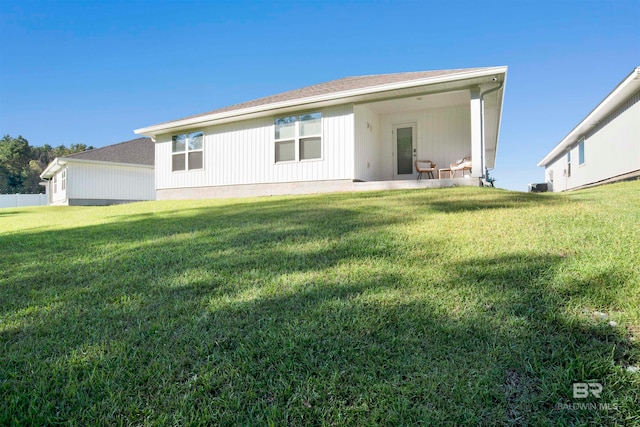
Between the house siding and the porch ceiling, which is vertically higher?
the porch ceiling

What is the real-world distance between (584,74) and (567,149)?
6.74m

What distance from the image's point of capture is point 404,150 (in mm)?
11508

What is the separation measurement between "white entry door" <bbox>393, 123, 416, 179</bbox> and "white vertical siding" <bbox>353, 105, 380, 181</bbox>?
2.01 ft

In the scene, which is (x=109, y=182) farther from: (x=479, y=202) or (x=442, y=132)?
(x=479, y=202)

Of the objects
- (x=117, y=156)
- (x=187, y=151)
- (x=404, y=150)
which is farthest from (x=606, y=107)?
(x=117, y=156)

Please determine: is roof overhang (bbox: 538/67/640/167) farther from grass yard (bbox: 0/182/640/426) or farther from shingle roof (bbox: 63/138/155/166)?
shingle roof (bbox: 63/138/155/166)

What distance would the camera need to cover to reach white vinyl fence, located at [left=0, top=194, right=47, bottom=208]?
2795 centimetres

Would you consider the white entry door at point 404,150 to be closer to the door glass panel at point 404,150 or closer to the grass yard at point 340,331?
the door glass panel at point 404,150

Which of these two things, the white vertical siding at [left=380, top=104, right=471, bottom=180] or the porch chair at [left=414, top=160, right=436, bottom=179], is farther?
the white vertical siding at [left=380, top=104, right=471, bottom=180]

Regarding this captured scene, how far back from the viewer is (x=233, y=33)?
15.1 m

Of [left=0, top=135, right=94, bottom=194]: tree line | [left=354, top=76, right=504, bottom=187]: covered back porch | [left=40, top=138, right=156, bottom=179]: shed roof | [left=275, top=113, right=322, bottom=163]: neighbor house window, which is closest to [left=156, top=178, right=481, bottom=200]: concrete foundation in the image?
[left=354, top=76, right=504, bottom=187]: covered back porch

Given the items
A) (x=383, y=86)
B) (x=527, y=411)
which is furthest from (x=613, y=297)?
(x=383, y=86)

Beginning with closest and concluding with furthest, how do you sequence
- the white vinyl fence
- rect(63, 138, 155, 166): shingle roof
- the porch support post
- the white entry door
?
1. the porch support post
2. the white entry door
3. rect(63, 138, 155, 166): shingle roof
4. the white vinyl fence

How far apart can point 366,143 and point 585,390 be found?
32.5 ft
